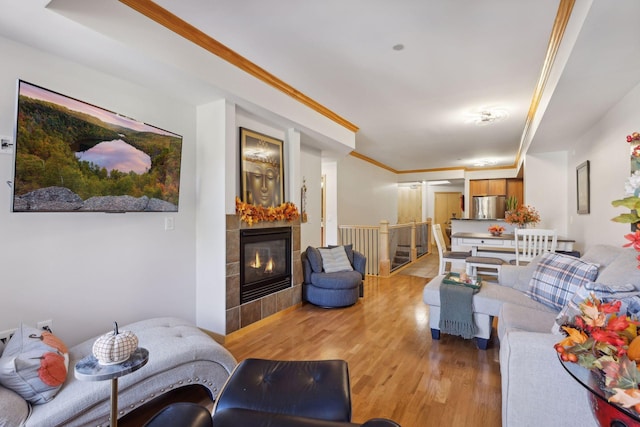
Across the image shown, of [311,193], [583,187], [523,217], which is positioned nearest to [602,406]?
[583,187]

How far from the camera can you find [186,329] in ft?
7.72

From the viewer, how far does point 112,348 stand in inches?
45.9

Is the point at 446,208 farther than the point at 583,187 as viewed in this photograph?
Yes

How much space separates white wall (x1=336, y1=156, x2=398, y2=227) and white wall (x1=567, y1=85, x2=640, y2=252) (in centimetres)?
386

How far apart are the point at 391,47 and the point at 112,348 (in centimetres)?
278

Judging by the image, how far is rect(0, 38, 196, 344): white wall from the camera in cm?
204

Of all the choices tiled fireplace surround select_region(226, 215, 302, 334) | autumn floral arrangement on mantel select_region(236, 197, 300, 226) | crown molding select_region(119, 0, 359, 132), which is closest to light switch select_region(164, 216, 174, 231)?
tiled fireplace surround select_region(226, 215, 302, 334)

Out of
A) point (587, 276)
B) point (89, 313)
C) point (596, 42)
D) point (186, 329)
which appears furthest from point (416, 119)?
point (89, 313)

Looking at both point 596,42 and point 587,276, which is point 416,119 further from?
point 587,276

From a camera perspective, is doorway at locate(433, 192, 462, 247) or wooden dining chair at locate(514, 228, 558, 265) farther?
doorway at locate(433, 192, 462, 247)

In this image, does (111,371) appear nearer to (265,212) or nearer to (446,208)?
(265,212)

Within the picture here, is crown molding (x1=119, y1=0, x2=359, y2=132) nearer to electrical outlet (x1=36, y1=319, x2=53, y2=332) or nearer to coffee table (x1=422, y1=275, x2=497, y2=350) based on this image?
electrical outlet (x1=36, y1=319, x2=53, y2=332)

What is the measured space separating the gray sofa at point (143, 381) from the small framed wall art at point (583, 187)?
4525 millimetres

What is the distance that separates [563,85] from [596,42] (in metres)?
0.70
